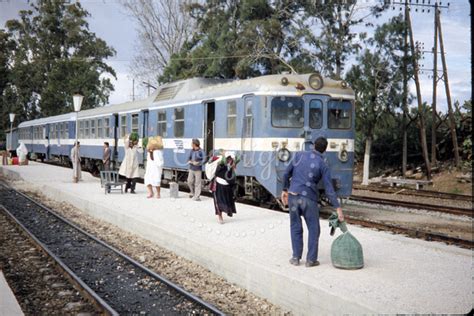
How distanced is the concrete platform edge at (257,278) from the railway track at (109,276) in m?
0.75

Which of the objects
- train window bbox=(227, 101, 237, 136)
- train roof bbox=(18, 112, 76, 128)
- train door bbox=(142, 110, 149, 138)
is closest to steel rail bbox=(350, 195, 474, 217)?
train window bbox=(227, 101, 237, 136)

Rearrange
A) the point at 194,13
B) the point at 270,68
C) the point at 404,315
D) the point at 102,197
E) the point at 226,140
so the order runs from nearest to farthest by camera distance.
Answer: the point at 404,315, the point at 226,140, the point at 102,197, the point at 270,68, the point at 194,13

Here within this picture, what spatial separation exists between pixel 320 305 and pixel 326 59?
2047 centimetres

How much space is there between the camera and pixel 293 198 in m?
7.14

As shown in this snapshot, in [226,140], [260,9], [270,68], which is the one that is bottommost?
[226,140]

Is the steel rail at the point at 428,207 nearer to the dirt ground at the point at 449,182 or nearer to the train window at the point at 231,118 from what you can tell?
the dirt ground at the point at 449,182

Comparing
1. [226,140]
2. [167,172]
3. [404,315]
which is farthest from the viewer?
[167,172]

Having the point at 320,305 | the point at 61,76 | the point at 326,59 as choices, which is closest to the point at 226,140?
the point at 320,305

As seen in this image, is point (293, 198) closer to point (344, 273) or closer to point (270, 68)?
point (344, 273)

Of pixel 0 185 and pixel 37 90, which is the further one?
pixel 37 90

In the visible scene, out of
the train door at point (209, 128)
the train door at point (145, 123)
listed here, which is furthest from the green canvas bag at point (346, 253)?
the train door at point (145, 123)

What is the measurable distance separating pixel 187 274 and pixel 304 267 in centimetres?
206

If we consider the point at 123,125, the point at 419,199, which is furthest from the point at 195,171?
the point at 123,125

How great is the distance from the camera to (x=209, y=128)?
16.1m
